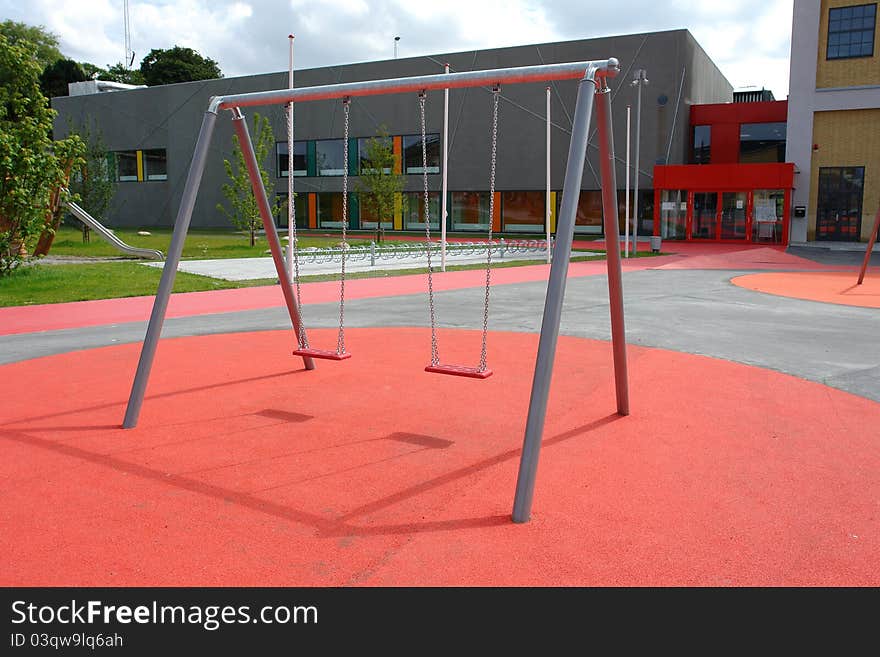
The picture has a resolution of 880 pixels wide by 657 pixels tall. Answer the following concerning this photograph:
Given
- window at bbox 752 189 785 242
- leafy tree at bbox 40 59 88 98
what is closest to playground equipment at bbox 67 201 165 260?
window at bbox 752 189 785 242

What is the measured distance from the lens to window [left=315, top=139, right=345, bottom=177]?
47.4 metres

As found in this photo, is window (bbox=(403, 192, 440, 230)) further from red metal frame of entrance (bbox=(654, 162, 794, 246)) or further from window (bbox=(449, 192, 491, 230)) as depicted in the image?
red metal frame of entrance (bbox=(654, 162, 794, 246))

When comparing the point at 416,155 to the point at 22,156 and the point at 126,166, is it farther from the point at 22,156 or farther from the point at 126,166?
the point at 22,156

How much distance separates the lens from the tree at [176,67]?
8512cm

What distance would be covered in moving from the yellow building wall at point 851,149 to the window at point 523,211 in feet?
43.1

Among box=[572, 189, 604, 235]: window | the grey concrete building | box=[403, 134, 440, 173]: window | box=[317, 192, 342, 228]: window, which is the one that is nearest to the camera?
the grey concrete building

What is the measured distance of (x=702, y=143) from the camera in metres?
39.2

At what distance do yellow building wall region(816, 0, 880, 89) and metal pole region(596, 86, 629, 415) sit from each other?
34343 millimetres

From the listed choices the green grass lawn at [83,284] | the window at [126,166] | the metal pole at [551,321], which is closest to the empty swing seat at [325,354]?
the metal pole at [551,321]

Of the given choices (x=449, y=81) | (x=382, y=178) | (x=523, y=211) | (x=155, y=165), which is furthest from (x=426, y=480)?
(x=155, y=165)

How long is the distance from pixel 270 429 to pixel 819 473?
388 cm

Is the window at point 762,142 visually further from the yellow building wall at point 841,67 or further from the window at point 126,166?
the window at point 126,166

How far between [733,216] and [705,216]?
1.23 m
